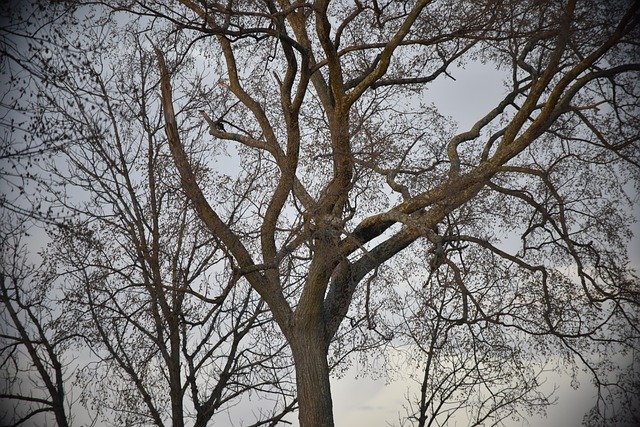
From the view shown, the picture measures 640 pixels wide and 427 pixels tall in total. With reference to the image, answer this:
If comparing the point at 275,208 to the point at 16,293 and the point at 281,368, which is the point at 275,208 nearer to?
the point at 281,368

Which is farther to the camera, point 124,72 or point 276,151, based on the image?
point 124,72

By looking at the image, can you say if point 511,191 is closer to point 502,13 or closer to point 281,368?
point 502,13

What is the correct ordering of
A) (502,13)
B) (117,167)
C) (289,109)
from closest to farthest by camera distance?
(502,13) < (289,109) < (117,167)

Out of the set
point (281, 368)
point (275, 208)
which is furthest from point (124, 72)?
point (281, 368)

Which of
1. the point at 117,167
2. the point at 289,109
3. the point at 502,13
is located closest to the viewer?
the point at 502,13

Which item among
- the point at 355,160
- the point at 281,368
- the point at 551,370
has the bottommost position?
the point at 551,370

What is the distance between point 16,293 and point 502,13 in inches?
219

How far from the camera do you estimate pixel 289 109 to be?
664cm

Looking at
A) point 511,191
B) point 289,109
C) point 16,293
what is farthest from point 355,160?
point 16,293

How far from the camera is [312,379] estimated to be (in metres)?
6.12

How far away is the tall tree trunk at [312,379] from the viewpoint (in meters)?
6.03

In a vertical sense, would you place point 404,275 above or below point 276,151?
below

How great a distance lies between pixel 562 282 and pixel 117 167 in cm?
497

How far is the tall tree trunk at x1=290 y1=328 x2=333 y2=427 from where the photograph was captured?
19.8 ft
